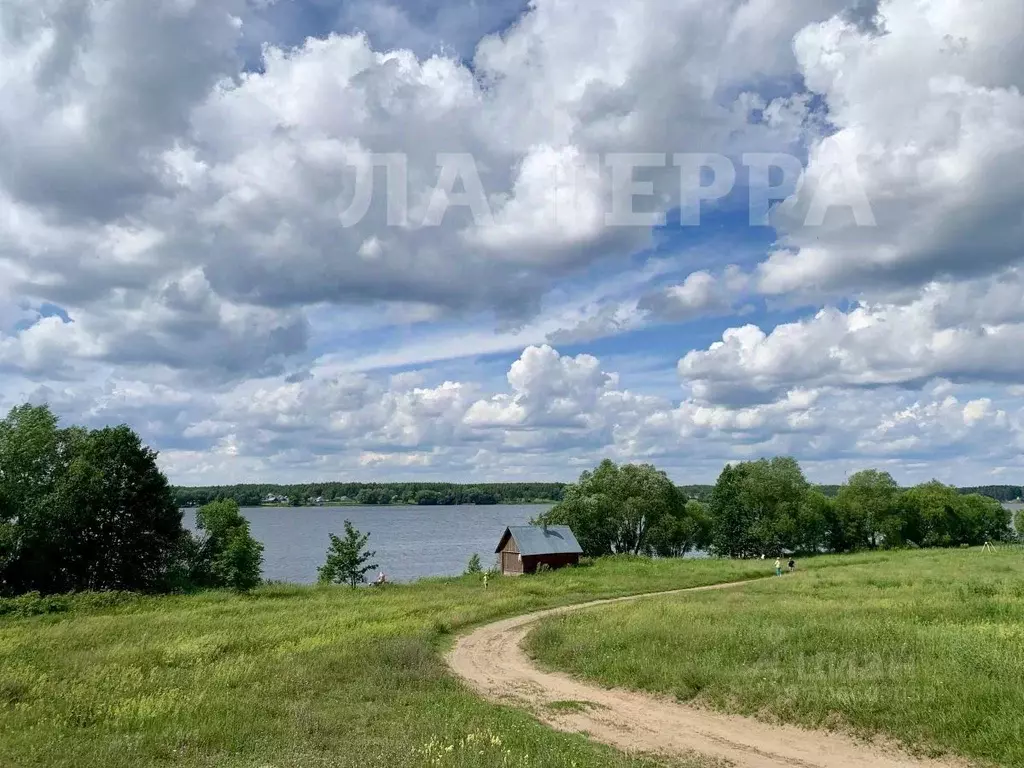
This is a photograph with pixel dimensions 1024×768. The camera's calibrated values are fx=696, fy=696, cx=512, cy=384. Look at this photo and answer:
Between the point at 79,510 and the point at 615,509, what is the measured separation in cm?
5369

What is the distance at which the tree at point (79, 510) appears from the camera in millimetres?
44656

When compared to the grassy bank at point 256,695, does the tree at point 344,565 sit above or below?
below

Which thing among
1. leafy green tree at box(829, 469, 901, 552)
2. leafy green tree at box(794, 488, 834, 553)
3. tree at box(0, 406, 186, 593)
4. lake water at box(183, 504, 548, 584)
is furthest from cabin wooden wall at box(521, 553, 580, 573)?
leafy green tree at box(829, 469, 901, 552)

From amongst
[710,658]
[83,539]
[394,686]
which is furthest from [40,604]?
[710,658]

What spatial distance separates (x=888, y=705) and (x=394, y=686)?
10600 mm

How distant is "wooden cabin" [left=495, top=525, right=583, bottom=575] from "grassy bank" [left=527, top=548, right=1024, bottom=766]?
2784 cm

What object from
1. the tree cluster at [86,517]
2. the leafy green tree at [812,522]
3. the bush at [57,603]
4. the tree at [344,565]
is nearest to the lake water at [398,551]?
the tree at [344,565]

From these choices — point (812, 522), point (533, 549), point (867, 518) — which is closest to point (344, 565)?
point (533, 549)

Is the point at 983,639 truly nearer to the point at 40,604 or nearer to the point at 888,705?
the point at 888,705

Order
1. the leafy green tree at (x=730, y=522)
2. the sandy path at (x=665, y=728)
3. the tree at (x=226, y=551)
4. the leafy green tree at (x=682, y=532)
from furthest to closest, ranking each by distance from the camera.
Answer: the leafy green tree at (x=730, y=522) → the leafy green tree at (x=682, y=532) → the tree at (x=226, y=551) → the sandy path at (x=665, y=728)

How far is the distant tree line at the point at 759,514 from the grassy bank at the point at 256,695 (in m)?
50.0

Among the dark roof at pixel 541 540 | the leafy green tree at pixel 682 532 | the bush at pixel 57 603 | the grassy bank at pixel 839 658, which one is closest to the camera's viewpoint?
the grassy bank at pixel 839 658

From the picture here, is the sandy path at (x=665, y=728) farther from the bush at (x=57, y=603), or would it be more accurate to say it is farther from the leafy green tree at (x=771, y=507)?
the leafy green tree at (x=771, y=507)

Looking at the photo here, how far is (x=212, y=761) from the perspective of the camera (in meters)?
11.1
